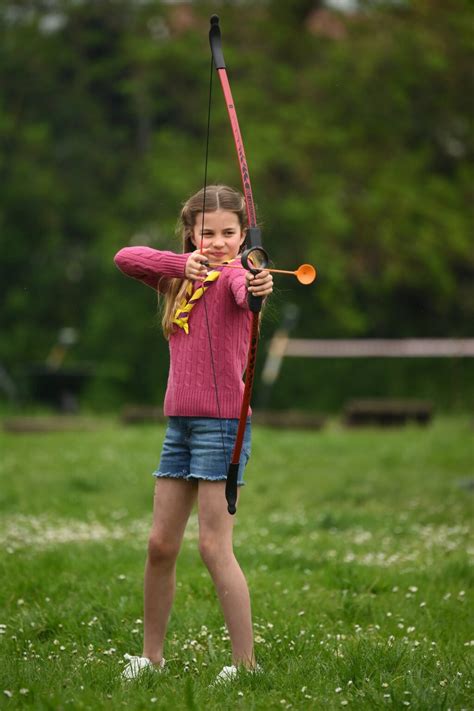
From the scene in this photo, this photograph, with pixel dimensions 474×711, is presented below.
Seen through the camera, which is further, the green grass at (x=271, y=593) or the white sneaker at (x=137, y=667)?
the white sneaker at (x=137, y=667)

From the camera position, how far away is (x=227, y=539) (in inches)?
167

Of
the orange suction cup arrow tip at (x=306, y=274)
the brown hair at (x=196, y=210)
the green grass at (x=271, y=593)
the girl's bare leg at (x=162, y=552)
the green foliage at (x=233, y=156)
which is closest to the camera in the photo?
the orange suction cup arrow tip at (x=306, y=274)

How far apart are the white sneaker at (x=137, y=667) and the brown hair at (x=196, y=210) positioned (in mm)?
1225

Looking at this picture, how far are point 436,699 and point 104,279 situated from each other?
21.2 metres

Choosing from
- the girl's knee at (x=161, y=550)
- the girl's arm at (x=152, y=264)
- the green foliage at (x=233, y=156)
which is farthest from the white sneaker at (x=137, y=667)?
the green foliage at (x=233, y=156)

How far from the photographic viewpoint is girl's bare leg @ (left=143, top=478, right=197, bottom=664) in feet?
14.0

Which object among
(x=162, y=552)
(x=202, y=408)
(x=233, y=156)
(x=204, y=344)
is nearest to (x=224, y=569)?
(x=162, y=552)

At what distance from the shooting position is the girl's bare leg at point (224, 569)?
4.18 metres

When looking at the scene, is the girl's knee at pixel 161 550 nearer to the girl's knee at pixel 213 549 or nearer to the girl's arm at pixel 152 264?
the girl's knee at pixel 213 549

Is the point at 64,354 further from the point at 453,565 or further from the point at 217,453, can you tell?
the point at 217,453

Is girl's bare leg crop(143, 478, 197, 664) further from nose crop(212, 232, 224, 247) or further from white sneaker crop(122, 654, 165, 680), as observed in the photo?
nose crop(212, 232, 224, 247)

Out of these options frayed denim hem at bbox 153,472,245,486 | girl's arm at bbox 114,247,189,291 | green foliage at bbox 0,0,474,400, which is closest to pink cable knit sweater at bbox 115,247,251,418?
girl's arm at bbox 114,247,189,291

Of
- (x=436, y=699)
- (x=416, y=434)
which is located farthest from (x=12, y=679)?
(x=416, y=434)

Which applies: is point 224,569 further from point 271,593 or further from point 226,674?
point 271,593
